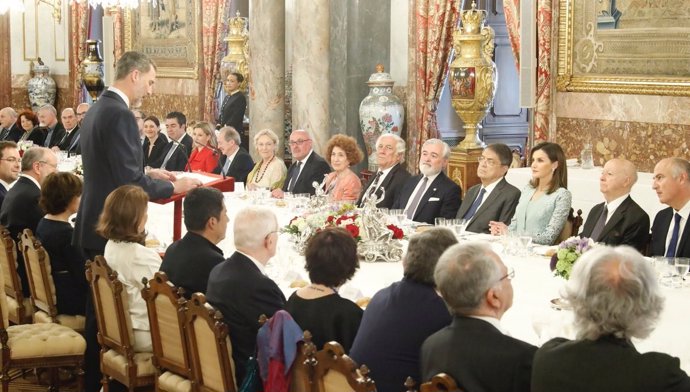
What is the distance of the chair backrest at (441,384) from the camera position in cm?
285

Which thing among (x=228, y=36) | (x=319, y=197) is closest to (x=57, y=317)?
(x=319, y=197)

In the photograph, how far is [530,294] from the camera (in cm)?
475

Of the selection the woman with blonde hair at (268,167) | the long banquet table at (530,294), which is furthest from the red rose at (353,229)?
the woman with blonde hair at (268,167)

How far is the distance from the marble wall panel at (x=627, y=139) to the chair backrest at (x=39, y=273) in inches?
209

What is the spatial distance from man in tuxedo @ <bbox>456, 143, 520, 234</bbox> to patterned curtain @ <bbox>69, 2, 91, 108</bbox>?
1199 cm

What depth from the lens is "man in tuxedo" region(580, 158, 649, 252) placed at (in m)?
5.92

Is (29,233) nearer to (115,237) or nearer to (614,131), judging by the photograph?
(115,237)

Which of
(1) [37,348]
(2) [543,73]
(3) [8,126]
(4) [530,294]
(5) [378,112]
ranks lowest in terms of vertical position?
(1) [37,348]

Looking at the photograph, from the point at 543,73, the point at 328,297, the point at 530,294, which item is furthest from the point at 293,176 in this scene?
the point at 328,297

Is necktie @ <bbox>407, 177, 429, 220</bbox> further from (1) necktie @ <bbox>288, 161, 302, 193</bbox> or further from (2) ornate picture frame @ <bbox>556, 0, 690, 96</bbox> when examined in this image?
(2) ornate picture frame @ <bbox>556, 0, 690, 96</bbox>

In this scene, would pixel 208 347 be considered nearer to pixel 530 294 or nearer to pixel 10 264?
pixel 530 294

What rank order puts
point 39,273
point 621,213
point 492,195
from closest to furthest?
point 39,273 → point 621,213 → point 492,195

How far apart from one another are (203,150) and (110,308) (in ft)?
18.1

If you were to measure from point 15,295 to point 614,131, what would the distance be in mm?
5430
